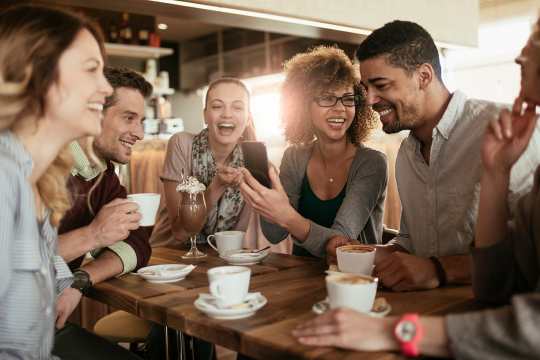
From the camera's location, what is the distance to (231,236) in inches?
63.7

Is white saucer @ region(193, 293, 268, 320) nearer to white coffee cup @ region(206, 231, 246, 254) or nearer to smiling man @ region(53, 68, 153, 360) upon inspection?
smiling man @ region(53, 68, 153, 360)

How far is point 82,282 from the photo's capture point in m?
1.31

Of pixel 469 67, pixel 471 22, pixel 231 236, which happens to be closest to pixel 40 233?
pixel 231 236

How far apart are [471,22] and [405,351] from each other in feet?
8.98

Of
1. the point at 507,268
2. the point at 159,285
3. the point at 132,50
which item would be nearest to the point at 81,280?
the point at 159,285

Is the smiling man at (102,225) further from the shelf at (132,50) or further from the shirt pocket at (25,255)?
the shelf at (132,50)

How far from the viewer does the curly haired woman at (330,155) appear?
1.81 metres

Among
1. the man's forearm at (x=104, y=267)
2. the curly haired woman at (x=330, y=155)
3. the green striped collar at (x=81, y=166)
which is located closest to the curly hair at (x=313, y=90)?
the curly haired woman at (x=330, y=155)

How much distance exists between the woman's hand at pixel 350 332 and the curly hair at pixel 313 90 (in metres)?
1.36

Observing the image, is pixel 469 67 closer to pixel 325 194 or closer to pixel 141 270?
pixel 325 194

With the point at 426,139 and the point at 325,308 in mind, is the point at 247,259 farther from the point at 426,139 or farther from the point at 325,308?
the point at 426,139

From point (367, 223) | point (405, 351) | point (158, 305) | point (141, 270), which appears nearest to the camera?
point (405, 351)

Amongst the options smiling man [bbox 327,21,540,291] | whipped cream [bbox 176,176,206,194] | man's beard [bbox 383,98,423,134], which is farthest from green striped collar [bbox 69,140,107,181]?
man's beard [bbox 383,98,423,134]

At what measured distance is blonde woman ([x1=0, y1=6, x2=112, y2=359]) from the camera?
2.93 ft
